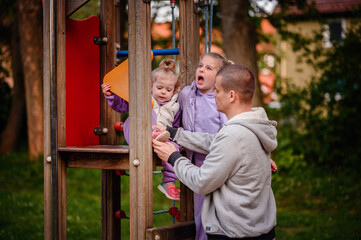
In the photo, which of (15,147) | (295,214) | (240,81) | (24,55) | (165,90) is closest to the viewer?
(240,81)

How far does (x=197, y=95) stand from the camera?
389cm

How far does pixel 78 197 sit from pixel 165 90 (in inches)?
225

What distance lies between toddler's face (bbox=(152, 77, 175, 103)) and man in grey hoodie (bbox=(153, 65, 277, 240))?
90cm

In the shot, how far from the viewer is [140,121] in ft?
11.2

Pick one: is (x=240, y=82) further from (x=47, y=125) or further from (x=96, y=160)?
(x=47, y=125)

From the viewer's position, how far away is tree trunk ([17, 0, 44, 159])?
11375 millimetres

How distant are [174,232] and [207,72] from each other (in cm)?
128

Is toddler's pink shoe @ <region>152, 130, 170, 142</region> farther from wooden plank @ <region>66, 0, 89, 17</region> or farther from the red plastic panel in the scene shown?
wooden plank @ <region>66, 0, 89, 17</region>

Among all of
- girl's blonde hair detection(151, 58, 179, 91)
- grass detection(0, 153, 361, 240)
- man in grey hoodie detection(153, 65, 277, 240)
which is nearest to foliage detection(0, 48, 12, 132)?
grass detection(0, 153, 361, 240)

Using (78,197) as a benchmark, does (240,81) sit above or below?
above

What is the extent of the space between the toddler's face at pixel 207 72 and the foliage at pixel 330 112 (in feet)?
20.4

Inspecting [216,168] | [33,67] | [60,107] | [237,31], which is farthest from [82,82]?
[33,67]

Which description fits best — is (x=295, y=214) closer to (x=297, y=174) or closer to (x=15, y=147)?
(x=297, y=174)

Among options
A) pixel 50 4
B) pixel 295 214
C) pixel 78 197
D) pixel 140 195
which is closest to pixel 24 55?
pixel 78 197
